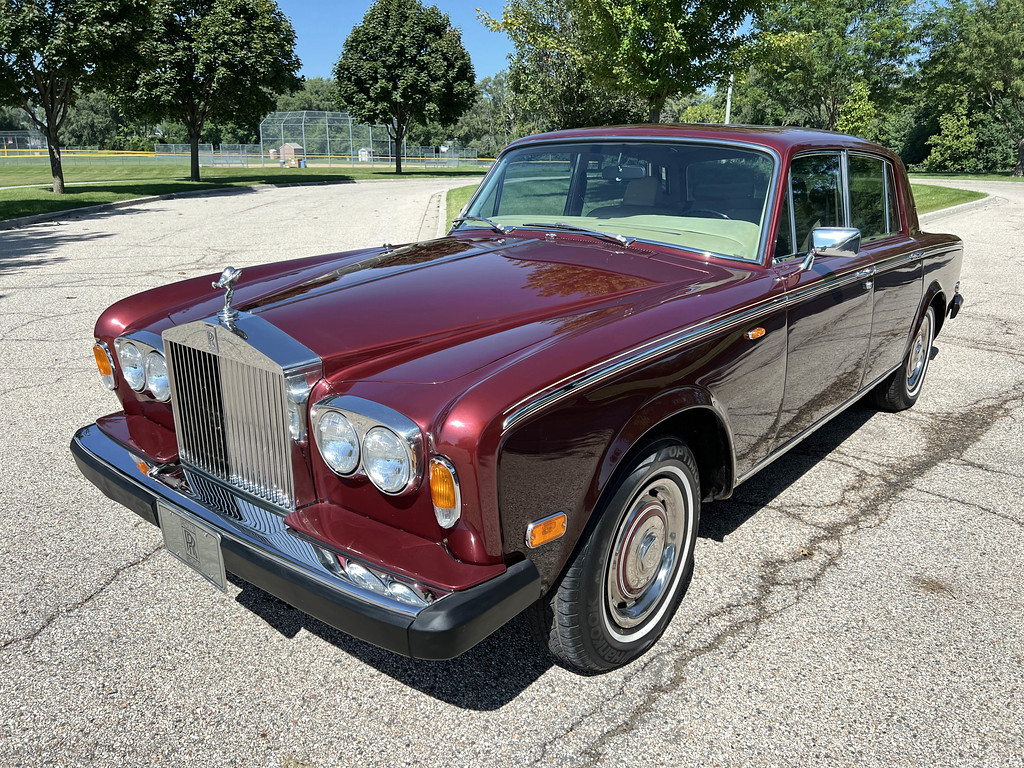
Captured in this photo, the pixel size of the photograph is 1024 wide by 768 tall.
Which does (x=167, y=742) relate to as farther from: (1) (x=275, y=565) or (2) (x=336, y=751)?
(1) (x=275, y=565)

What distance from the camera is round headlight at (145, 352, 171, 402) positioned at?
2781mm

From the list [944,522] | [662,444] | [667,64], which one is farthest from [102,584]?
[667,64]

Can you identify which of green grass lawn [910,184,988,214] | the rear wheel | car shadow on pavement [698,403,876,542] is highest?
green grass lawn [910,184,988,214]

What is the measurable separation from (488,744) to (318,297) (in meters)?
1.59

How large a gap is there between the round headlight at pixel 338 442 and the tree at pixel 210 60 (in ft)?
87.8

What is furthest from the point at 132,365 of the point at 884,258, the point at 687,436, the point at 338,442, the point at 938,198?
the point at 938,198

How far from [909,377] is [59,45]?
1807 cm

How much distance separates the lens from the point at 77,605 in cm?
286

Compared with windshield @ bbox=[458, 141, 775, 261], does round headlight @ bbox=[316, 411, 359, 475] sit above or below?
below

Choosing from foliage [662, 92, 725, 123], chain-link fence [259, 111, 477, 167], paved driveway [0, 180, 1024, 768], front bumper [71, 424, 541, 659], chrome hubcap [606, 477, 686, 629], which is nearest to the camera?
front bumper [71, 424, 541, 659]

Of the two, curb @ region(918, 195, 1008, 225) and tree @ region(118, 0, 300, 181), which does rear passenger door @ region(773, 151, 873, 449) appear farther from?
tree @ region(118, 0, 300, 181)

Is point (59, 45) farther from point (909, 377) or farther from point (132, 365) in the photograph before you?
point (909, 377)

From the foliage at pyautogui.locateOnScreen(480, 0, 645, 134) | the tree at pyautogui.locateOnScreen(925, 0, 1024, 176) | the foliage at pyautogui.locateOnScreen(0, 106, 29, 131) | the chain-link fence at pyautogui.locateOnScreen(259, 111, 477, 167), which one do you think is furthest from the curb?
the foliage at pyautogui.locateOnScreen(0, 106, 29, 131)

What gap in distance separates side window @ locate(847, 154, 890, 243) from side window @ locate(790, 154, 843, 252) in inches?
7.5
